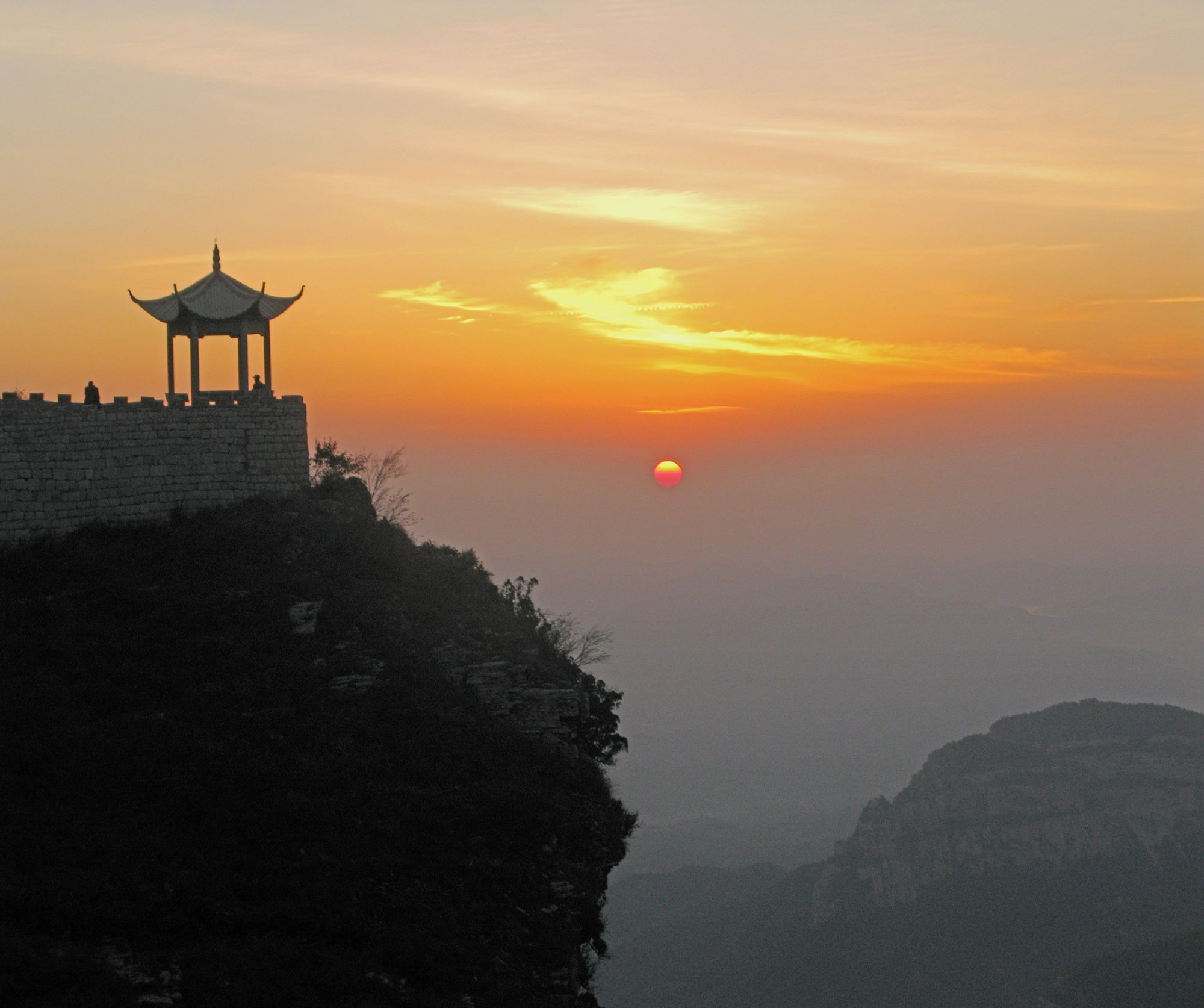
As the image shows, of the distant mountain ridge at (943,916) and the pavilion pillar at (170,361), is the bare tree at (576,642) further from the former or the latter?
the distant mountain ridge at (943,916)

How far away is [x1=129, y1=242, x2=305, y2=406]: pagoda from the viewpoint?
36312 mm

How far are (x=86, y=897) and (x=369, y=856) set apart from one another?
17.1 ft

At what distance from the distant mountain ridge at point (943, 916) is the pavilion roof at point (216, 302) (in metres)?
126

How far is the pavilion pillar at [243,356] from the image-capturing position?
36.7 meters

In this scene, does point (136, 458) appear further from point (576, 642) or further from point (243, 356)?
point (576, 642)

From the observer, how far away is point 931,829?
654ft

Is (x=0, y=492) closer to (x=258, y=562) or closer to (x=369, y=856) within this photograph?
(x=258, y=562)

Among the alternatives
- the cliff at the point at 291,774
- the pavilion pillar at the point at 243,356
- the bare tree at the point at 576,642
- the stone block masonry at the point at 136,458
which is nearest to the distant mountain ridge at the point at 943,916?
the bare tree at the point at 576,642

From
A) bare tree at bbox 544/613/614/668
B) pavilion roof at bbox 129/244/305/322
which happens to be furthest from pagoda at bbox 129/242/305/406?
bare tree at bbox 544/613/614/668

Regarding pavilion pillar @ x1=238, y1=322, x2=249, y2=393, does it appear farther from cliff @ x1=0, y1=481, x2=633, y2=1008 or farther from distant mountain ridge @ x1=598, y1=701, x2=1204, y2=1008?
distant mountain ridge @ x1=598, y1=701, x2=1204, y2=1008

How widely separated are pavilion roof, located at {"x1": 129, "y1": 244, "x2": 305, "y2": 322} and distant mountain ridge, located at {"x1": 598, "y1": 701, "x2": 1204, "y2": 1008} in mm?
126330

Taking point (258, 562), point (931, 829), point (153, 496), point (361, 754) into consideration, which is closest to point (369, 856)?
point (361, 754)

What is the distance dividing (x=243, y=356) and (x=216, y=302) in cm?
174

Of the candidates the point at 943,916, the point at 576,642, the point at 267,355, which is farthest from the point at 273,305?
the point at 943,916
